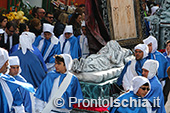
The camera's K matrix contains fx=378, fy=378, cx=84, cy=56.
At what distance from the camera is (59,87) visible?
5.46 meters

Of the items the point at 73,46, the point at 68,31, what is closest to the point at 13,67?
the point at 68,31

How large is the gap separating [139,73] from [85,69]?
103cm

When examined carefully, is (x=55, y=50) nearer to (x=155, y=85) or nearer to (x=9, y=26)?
(x=9, y=26)

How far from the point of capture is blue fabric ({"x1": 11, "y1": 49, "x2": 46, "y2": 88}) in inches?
282

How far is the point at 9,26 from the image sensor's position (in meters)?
8.12

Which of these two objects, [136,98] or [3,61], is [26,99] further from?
[136,98]

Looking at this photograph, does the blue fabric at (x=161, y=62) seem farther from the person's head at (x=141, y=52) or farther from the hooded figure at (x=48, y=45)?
the hooded figure at (x=48, y=45)

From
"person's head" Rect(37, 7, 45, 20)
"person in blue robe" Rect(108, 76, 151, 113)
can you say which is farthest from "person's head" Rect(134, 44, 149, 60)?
"person's head" Rect(37, 7, 45, 20)

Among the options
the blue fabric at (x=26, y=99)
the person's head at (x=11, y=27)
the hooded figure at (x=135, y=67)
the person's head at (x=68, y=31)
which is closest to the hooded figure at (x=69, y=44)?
the person's head at (x=68, y=31)

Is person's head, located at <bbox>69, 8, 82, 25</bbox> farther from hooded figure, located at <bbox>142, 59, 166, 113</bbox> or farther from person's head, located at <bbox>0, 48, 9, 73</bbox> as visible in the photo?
person's head, located at <bbox>0, 48, 9, 73</bbox>

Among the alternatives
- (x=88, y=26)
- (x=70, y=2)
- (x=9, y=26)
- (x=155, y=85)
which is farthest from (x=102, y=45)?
(x=70, y=2)

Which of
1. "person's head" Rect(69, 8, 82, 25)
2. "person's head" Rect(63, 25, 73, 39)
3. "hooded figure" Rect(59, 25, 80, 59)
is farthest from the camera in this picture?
"person's head" Rect(69, 8, 82, 25)

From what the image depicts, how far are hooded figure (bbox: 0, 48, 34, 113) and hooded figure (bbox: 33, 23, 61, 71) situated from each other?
4076 millimetres

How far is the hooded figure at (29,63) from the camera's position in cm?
718
